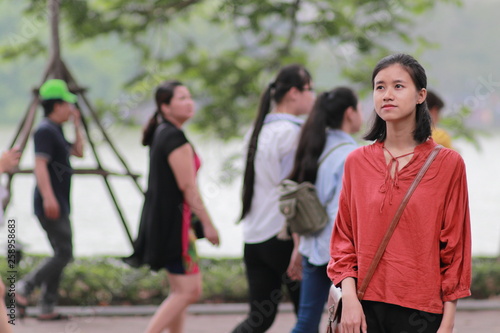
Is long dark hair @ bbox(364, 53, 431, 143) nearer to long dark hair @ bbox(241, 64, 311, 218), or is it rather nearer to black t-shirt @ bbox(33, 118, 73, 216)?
long dark hair @ bbox(241, 64, 311, 218)

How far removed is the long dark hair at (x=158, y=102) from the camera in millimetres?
5645

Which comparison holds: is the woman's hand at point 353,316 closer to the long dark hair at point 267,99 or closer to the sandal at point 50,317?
Answer: the long dark hair at point 267,99

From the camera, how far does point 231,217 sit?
2150 centimetres

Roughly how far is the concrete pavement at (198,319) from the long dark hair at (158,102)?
2.09 metres

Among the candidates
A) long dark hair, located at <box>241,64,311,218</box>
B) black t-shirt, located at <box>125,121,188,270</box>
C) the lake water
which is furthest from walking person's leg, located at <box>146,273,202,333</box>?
the lake water

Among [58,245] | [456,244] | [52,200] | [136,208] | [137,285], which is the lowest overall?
[136,208]

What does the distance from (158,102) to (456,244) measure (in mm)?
2971

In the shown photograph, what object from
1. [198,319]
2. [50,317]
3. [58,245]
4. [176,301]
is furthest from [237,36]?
[176,301]

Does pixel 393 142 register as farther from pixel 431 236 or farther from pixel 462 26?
pixel 462 26

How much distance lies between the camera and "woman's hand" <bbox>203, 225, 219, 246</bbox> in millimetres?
5527

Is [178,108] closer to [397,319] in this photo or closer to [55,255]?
[55,255]

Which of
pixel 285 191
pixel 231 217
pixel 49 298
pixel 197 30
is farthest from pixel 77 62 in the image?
pixel 285 191

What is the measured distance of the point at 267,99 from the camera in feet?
17.7

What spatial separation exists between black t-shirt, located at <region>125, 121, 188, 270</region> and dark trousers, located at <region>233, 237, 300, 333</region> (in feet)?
1.73
